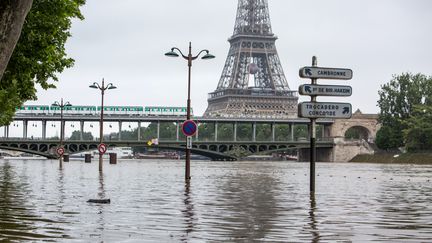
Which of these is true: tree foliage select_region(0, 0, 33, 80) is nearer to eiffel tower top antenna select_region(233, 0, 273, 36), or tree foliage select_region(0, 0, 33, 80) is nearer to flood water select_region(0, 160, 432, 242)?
flood water select_region(0, 160, 432, 242)

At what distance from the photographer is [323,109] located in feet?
78.0

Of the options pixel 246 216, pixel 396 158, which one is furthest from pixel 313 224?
pixel 396 158

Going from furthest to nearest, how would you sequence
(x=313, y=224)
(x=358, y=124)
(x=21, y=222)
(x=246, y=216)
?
(x=358, y=124), (x=246, y=216), (x=313, y=224), (x=21, y=222)

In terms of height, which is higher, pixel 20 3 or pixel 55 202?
pixel 20 3

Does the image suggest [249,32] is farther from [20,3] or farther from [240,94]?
[20,3]

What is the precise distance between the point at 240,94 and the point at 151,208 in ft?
584

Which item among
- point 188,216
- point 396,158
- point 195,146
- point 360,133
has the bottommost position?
point 396,158

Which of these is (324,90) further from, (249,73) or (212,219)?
(249,73)

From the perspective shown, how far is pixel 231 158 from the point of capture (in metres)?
147

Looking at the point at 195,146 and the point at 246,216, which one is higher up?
the point at 195,146

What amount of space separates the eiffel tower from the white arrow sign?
553 ft

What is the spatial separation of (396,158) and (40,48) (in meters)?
114

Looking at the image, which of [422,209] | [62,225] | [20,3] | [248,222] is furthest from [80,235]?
[422,209]

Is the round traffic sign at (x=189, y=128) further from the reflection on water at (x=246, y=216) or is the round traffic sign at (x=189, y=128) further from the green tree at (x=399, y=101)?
the green tree at (x=399, y=101)
